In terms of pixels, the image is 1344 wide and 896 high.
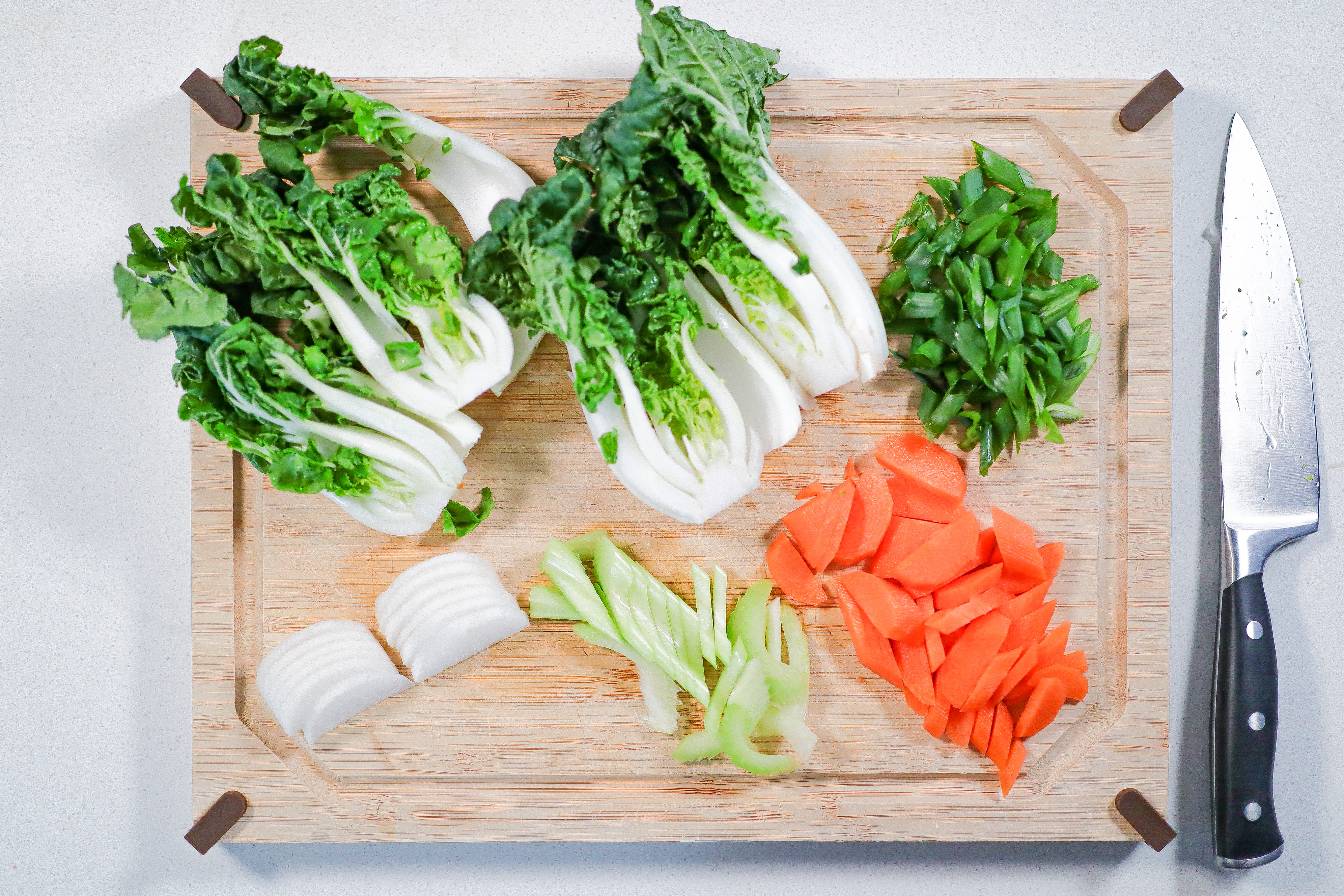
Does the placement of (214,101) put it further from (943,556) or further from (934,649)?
(934,649)

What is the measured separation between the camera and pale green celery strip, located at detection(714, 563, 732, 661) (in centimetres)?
240

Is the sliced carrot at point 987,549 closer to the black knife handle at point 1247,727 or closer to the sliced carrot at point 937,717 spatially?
the sliced carrot at point 937,717

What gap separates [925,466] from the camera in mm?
2406

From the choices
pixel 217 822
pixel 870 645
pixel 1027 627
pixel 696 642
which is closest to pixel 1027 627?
pixel 1027 627

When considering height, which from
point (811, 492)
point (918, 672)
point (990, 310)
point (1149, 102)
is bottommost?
point (918, 672)

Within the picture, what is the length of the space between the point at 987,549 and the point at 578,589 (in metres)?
1.19

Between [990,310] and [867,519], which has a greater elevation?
[990,310]

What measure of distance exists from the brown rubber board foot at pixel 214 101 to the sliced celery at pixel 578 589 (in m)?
1.54

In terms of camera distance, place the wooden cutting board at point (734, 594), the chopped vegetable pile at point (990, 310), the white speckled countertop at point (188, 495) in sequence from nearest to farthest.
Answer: the chopped vegetable pile at point (990, 310) → the wooden cutting board at point (734, 594) → the white speckled countertop at point (188, 495)

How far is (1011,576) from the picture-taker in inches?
94.9

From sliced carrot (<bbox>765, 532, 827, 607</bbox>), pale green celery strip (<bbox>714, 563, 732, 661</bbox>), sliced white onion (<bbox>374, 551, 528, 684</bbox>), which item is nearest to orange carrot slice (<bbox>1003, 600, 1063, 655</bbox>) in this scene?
sliced carrot (<bbox>765, 532, 827, 607</bbox>)

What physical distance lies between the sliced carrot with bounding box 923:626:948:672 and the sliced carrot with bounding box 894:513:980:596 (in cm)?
12

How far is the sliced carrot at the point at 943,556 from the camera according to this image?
2342mm

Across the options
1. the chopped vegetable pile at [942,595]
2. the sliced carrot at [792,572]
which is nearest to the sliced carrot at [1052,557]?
the chopped vegetable pile at [942,595]
